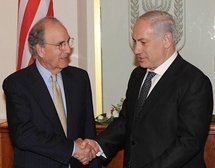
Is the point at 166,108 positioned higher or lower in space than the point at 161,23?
lower

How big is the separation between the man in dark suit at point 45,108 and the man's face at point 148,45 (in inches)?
18.0

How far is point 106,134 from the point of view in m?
2.97

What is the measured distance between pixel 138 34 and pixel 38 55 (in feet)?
2.13

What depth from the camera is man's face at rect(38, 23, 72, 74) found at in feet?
8.96

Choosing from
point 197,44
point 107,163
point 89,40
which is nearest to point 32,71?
point 107,163

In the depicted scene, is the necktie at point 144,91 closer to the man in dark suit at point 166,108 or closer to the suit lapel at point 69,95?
the man in dark suit at point 166,108

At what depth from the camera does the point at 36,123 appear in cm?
270

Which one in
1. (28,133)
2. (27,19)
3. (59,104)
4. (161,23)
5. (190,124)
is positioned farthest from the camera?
(27,19)

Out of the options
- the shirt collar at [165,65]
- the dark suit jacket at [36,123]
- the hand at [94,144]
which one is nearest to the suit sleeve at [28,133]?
the dark suit jacket at [36,123]

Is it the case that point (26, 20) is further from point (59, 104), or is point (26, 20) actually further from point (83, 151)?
point (83, 151)

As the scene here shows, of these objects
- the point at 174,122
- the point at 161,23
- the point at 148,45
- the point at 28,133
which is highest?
the point at 161,23

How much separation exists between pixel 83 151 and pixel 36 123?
0.34 metres

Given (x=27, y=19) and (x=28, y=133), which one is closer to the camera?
(x=28, y=133)

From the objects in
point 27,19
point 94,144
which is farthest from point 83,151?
point 27,19
